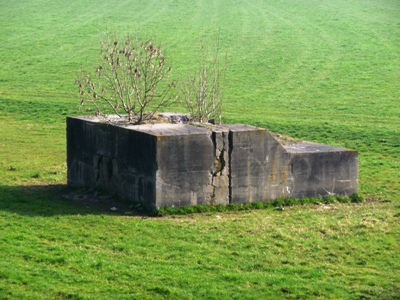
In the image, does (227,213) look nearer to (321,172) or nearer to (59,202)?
(321,172)

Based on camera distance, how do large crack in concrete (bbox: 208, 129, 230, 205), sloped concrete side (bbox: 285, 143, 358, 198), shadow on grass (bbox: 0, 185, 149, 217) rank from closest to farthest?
shadow on grass (bbox: 0, 185, 149, 217)
large crack in concrete (bbox: 208, 129, 230, 205)
sloped concrete side (bbox: 285, 143, 358, 198)

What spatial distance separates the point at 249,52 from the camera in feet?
165

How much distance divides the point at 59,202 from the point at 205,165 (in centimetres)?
299

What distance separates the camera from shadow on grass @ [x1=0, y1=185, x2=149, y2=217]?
17.1 meters

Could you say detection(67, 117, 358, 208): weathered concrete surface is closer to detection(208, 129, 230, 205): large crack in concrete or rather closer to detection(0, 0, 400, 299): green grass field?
detection(208, 129, 230, 205): large crack in concrete

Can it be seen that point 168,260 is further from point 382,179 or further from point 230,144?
point 382,179


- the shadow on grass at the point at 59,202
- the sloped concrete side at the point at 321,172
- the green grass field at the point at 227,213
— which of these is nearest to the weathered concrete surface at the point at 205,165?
the sloped concrete side at the point at 321,172

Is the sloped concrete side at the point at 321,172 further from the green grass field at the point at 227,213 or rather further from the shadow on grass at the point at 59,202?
the shadow on grass at the point at 59,202

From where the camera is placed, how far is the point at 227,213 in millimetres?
17422

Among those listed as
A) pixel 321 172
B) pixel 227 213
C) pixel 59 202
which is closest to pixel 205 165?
pixel 227 213

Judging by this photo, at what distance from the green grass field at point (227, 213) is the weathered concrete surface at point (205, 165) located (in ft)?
2.08

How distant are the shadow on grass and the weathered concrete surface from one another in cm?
29

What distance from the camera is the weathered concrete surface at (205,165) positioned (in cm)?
1717

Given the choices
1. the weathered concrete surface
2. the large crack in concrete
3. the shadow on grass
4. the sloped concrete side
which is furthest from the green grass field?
the sloped concrete side
